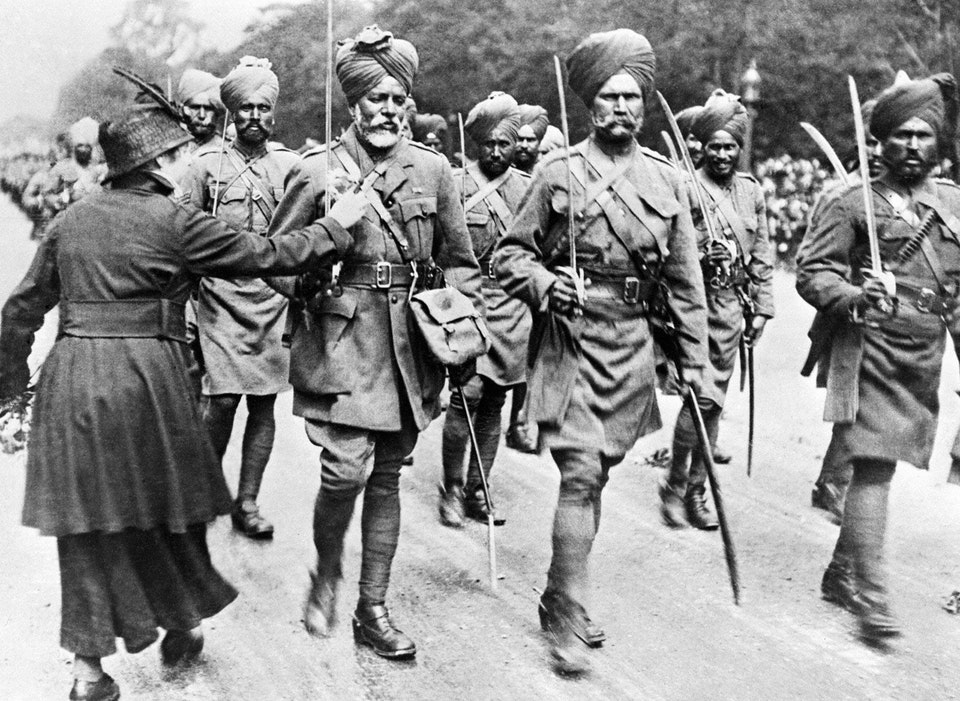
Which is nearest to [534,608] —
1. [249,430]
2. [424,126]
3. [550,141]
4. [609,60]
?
[249,430]

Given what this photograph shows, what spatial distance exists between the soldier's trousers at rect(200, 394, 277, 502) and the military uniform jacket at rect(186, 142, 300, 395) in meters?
0.10

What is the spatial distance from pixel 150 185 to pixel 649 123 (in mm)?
18699

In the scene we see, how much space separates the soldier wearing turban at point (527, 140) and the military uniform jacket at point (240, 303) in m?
1.90

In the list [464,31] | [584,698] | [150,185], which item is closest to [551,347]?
[584,698]

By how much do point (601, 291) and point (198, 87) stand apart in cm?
382

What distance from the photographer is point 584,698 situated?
422 centimetres

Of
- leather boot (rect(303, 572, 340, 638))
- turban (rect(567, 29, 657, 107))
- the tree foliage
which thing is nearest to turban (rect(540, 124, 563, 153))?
turban (rect(567, 29, 657, 107))

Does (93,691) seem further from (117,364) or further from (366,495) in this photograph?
(366,495)

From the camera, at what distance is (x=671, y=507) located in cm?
670

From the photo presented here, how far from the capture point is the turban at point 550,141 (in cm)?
906

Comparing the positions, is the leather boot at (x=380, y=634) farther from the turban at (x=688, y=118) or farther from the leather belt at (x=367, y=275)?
the turban at (x=688, y=118)

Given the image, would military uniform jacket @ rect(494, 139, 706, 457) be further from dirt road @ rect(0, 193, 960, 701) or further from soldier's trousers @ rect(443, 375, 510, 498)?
soldier's trousers @ rect(443, 375, 510, 498)

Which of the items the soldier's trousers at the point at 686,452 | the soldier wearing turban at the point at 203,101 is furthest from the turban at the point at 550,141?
the soldier's trousers at the point at 686,452

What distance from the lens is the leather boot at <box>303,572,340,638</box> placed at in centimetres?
480
